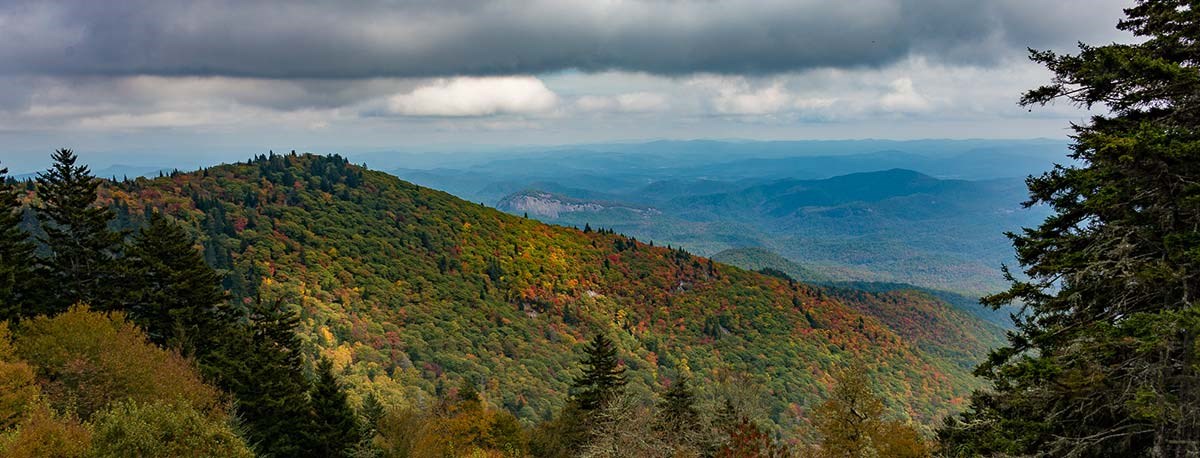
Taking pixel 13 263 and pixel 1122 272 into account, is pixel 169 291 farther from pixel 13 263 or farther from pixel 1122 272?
pixel 1122 272

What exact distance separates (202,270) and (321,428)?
13684 mm

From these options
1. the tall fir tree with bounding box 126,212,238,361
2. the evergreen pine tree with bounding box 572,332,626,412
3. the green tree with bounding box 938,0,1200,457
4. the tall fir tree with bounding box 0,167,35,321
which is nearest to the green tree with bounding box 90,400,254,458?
the tall fir tree with bounding box 126,212,238,361

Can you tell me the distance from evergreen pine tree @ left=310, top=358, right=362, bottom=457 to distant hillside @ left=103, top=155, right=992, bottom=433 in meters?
39.5

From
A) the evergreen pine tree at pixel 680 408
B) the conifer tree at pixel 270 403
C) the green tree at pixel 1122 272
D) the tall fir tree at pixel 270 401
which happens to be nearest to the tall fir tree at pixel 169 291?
the tall fir tree at pixel 270 401

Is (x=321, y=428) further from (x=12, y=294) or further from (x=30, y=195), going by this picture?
(x=30, y=195)

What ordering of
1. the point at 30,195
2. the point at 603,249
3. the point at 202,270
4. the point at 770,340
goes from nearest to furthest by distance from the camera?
1. the point at 202,270
2. the point at 30,195
3. the point at 770,340
4. the point at 603,249

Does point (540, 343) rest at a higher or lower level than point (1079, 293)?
lower

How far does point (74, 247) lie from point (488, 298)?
9288cm

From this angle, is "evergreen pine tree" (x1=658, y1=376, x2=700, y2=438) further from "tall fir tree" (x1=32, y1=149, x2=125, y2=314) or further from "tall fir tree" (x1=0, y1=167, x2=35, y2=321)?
"tall fir tree" (x1=0, y1=167, x2=35, y2=321)

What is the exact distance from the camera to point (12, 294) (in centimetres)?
3203

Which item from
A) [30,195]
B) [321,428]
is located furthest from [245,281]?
[321,428]

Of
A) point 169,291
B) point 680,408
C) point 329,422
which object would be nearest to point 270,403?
point 329,422

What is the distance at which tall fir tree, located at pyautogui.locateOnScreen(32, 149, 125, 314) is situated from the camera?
111ft

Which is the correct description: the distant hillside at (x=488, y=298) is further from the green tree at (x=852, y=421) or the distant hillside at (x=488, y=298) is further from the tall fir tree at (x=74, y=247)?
the green tree at (x=852, y=421)
